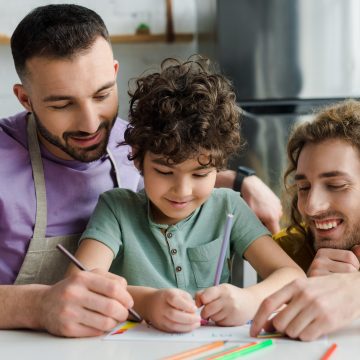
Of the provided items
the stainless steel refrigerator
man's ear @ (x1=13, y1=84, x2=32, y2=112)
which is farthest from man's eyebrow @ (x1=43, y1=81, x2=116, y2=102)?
the stainless steel refrigerator

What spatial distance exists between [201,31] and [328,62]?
2.00 feet

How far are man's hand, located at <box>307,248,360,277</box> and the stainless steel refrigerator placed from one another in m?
1.18

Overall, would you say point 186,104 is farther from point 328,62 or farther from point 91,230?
point 328,62

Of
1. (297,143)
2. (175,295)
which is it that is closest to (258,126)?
(297,143)

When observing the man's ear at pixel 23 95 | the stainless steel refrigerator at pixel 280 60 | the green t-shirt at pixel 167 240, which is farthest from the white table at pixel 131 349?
the stainless steel refrigerator at pixel 280 60

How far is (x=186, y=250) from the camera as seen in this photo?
4.56 ft

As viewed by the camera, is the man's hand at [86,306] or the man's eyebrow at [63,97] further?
the man's eyebrow at [63,97]

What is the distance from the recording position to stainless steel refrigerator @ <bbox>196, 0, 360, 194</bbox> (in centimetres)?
253

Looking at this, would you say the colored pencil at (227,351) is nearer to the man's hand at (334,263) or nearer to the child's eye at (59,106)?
the man's hand at (334,263)

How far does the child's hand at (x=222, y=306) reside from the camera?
1.06 meters

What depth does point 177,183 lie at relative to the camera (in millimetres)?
1290

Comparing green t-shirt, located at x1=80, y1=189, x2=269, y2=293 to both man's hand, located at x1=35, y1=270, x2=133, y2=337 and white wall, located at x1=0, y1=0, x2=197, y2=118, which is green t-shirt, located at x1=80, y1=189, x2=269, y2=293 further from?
white wall, located at x1=0, y1=0, x2=197, y2=118

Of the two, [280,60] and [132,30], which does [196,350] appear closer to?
[280,60]

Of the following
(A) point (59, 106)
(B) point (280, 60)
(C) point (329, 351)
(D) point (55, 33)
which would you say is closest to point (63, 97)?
(A) point (59, 106)
